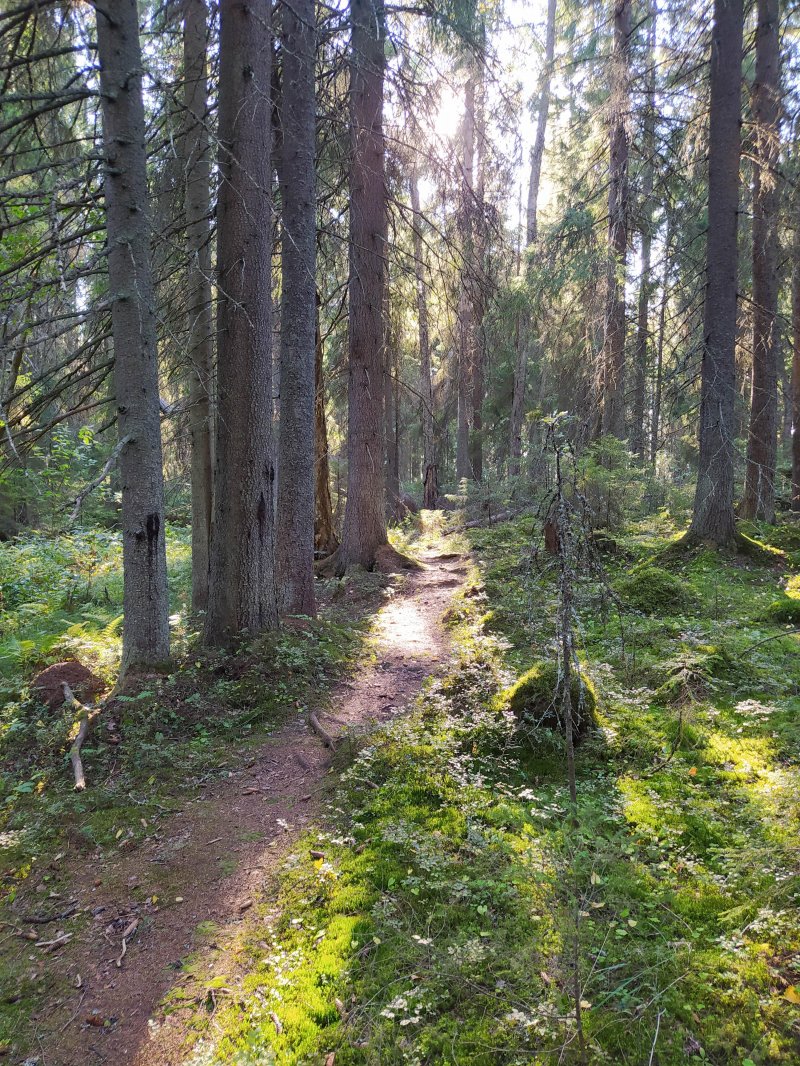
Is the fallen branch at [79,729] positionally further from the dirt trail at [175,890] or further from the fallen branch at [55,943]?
the fallen branch at [55,943]

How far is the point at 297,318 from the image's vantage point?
303 inches

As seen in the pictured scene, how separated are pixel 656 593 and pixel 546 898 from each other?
515cm

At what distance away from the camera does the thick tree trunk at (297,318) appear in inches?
293

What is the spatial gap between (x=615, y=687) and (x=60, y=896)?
439cm

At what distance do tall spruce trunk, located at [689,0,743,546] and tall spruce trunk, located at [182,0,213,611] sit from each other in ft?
23.9

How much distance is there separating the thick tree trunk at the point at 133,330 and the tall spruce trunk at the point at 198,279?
1.67 meters

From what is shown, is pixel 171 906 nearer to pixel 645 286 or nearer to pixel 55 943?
pixel 55 943

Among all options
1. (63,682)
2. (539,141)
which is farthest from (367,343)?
(539,141)

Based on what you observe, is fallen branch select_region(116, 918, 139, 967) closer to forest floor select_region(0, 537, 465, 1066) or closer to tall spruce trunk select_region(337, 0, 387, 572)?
forest floor select_region(0, 537, 465, 1066)

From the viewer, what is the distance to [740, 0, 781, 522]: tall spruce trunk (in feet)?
34.3

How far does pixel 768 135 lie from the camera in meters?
9.37

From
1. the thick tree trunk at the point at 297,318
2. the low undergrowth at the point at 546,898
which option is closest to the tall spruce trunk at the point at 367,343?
the thick tree trunk at the point at 297,318

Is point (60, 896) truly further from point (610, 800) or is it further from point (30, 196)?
point (30, 196)

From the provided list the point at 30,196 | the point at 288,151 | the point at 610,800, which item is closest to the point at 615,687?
the point at 610,800
